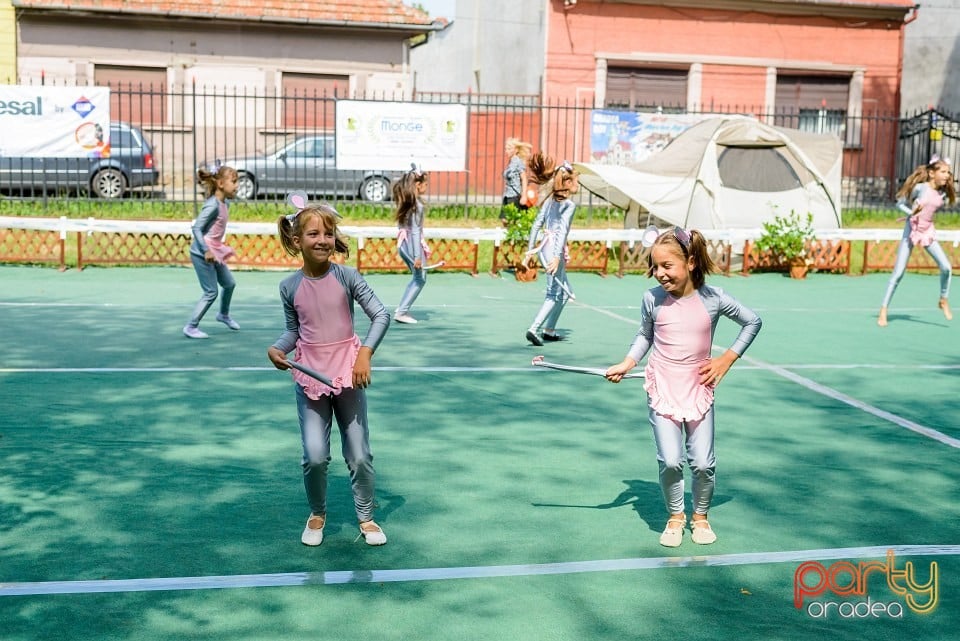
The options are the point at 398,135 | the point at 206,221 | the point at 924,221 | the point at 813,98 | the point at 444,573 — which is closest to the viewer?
the point at 444,573

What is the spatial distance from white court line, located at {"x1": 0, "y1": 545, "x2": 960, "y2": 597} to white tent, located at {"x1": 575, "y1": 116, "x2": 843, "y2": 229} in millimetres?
14250

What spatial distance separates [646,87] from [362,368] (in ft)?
90.6

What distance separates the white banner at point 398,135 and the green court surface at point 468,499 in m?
8.79

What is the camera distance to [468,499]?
6.42 meters

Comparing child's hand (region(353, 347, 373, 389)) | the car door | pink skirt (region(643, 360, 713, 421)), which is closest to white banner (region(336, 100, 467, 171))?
the car door

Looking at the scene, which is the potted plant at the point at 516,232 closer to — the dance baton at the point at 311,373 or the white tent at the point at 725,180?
the white tent at the point at 725,180

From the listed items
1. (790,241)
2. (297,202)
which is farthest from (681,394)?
(790,241)

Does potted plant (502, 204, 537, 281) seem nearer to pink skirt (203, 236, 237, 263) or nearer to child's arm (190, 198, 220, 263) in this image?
pink skirt (203, 236, 237, 263)

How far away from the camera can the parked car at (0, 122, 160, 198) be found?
888 inches

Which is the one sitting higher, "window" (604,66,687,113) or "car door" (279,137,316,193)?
"window" (604,66,687,113)

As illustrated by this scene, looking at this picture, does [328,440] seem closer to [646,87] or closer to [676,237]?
[676,237]

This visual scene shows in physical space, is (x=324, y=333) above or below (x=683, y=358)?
above

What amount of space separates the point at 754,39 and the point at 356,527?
2876 centimetres

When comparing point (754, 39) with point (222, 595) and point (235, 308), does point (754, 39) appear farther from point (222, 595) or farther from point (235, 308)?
point (222, 595)
